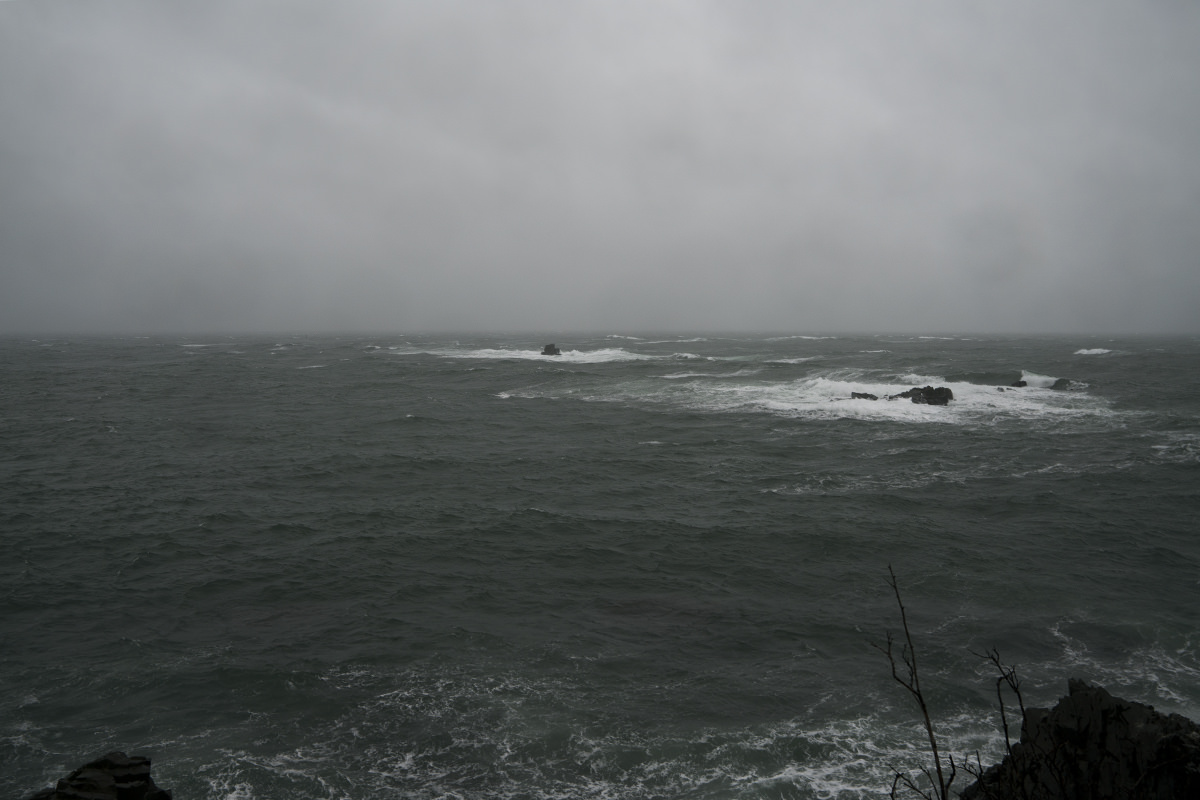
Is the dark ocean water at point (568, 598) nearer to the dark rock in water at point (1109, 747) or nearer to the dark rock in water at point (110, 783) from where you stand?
the dark rock in water at point (110, 783)

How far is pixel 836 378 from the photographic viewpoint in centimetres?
5531

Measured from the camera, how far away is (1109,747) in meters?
7.14

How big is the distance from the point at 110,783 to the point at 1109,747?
438 inches

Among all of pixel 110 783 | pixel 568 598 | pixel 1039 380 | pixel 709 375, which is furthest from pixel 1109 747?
pixel 1039 380

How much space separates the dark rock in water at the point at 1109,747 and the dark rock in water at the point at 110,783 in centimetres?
919

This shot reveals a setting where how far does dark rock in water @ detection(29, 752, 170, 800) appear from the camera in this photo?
7.38 meters

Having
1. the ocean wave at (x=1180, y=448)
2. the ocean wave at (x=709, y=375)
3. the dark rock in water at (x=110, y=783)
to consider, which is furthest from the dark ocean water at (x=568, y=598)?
the ocean wave at (x=709, y=375)

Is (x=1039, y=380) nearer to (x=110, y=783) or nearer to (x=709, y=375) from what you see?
(x=709, y=375)

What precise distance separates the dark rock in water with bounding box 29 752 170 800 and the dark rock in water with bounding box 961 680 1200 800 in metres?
9.19

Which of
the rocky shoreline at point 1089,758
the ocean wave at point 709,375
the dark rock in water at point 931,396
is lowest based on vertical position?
the rocky shoreline at point 1089,758

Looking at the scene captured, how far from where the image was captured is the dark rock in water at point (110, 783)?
24.2 ft

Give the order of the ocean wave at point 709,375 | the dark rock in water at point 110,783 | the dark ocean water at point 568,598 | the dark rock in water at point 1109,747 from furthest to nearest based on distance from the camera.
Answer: the ocean wave at point 709,375, the dark ocean water at point 568,598, the dark rock in water at point 110,783, the dark rock in water at point 1109,747

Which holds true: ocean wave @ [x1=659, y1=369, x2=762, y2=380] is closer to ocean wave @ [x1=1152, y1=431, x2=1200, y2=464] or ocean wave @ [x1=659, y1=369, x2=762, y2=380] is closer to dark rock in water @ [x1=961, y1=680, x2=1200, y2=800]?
ocean wave @ [x1=1152, y1=431, x2=1200, y2=464]

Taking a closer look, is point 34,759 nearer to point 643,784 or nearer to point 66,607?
point 66,607
